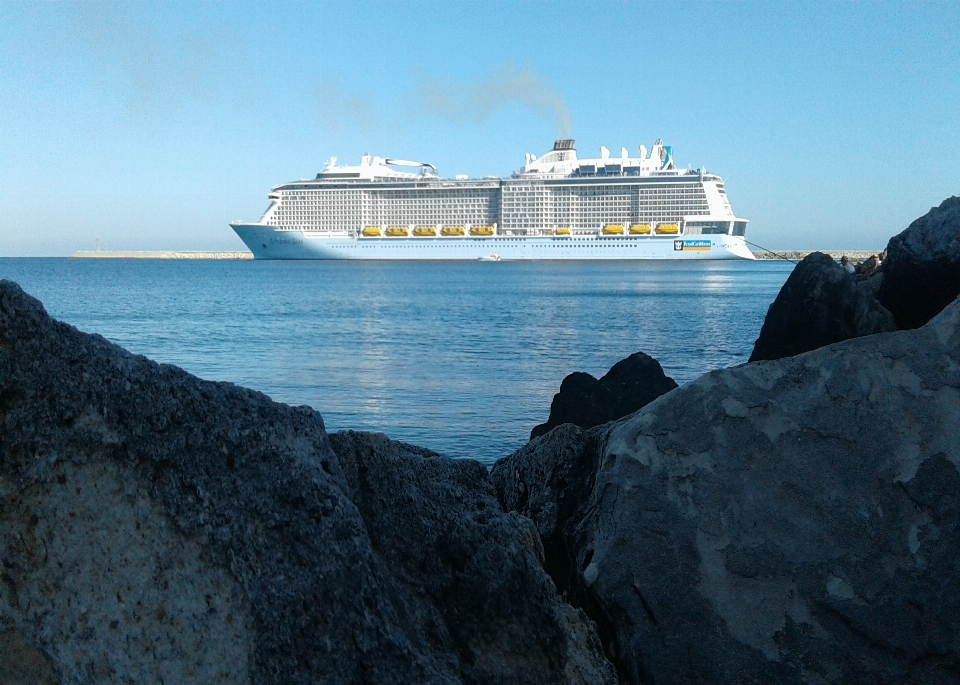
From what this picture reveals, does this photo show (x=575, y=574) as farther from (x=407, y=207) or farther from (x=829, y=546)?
(x=407, y=207)

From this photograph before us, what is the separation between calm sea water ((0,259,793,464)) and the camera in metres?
10.5

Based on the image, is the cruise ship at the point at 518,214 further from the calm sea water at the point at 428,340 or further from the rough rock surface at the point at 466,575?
the rough rock surface at the point at 466,575

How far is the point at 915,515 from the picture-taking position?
2.12 meters

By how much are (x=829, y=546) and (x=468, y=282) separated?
47.3 meters

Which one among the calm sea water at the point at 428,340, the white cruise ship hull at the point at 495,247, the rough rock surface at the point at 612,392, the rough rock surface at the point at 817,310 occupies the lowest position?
the calm sea water at the point at 428,340

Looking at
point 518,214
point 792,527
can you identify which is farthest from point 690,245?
point 792,527

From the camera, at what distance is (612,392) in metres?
6.29

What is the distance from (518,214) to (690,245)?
568 inches

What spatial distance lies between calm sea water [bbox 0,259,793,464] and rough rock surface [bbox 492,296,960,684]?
5605mm

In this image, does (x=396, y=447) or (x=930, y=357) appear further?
(x=930, y=357)

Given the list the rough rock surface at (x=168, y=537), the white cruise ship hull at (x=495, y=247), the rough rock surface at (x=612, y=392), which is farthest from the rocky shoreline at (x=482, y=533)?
the white cruise ship hull at (x=495, y=247)

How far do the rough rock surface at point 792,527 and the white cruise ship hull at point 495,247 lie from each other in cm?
6961

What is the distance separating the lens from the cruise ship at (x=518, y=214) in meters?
71.8

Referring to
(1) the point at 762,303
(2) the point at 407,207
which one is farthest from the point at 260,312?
(2) the point at 407,207
